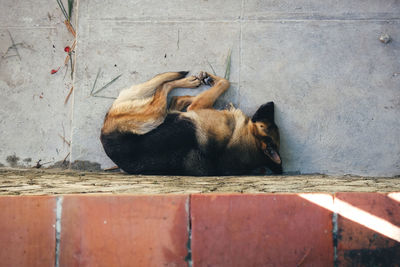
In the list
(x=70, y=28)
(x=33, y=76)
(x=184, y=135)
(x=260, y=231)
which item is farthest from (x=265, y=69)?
(x=33, y=76)

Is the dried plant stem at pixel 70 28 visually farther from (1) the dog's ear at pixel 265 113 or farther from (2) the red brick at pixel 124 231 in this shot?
(2) the red brick at pixel 124 231

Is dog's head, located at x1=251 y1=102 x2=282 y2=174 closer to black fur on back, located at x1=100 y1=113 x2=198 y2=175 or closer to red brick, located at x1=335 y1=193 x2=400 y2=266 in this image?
black fur on back, located at x1=100 y1=113 x2=198 y2=175

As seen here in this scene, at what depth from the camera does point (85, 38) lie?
4273mm

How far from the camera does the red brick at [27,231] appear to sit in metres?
2.00

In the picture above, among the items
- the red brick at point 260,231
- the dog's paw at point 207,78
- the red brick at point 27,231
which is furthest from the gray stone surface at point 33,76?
the red brick at point 260,231

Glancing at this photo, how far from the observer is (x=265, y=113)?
4.01m

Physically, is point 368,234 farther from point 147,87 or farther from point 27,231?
point 147,87

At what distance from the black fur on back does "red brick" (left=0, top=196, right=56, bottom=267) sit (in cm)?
153

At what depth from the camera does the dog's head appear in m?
3.76

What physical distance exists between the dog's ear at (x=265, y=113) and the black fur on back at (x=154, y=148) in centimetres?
78

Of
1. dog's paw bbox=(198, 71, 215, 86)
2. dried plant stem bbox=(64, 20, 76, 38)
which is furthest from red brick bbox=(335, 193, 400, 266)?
dried plant stem bbox=(64, 20, 76, 38)

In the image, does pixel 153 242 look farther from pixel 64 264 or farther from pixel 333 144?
pixel 333 144

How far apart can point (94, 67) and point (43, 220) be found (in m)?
2.58

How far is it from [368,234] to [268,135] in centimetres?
201
